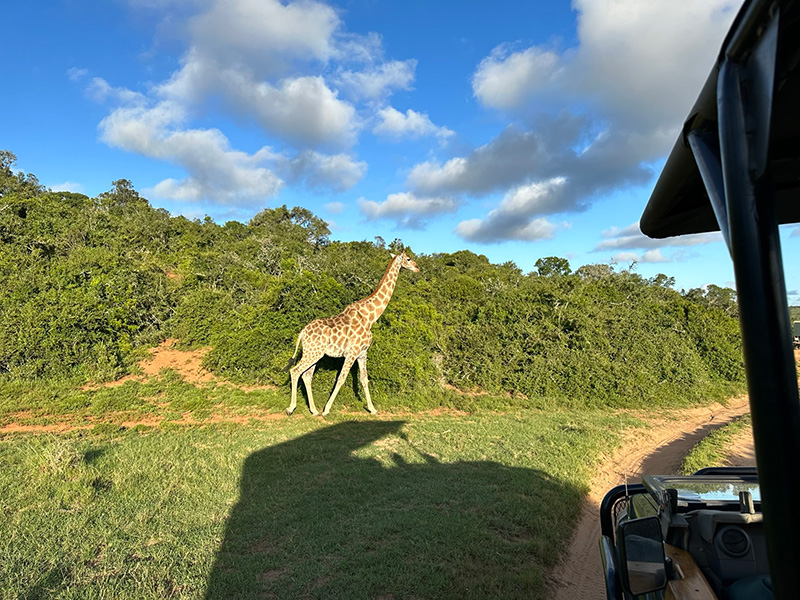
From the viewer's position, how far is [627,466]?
22.5 feet

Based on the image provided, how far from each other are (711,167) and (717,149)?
59mm

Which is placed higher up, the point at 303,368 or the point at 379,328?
the point at 379,328

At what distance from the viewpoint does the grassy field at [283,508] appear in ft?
11.2

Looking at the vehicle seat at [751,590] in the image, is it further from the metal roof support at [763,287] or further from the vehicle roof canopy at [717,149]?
the vehicle roof canopy at [717,149]

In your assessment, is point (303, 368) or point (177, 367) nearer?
point (303, 368)

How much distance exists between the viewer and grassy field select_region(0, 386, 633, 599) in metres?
3.42

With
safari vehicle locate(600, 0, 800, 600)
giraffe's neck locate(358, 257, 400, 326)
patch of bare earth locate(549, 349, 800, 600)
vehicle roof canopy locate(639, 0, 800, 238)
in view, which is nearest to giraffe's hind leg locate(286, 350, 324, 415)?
giraffe's neck locate(358, 257, 400, 326)

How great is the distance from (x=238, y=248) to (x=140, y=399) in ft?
38.7

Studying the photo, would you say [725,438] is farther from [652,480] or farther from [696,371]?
[652,480]

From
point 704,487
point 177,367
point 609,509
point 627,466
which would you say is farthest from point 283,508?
point 177,367

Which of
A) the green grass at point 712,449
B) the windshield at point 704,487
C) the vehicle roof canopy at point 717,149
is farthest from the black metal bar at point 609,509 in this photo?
the green grass at point 712,449

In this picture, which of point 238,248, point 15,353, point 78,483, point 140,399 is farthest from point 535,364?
point 238,248

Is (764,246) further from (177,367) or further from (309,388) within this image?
(177,367)

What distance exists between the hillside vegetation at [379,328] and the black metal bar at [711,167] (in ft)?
31.8
